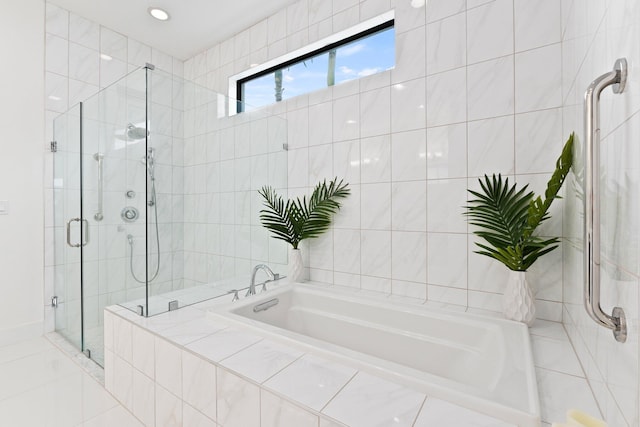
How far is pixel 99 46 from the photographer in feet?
8.84

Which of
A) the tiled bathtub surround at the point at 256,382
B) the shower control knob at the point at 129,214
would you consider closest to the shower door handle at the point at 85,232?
the shower control knob at the point at 129,214

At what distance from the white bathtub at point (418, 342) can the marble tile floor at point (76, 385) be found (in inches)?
2.8

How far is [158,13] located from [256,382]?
115 inches

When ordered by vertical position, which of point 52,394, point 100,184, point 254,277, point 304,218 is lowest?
point 52,394

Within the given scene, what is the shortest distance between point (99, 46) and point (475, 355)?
3.69 m

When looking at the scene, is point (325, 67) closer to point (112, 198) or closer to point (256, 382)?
point (112, 198)

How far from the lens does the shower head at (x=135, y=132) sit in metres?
1.64

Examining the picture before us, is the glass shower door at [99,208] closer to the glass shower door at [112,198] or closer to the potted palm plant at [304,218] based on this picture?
the glass shower door at [112,198]

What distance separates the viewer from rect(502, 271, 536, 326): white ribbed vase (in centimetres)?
140

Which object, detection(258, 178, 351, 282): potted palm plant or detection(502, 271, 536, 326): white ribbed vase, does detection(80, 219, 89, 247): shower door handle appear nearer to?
detection(258, 178, 351, 282): potted palm plant

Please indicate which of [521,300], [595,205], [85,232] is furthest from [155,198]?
[521,300]

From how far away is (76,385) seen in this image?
1.77 meters

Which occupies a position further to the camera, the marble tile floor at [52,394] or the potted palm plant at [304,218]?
the potted palm plant at [304,218]

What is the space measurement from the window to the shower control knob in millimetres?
1094
